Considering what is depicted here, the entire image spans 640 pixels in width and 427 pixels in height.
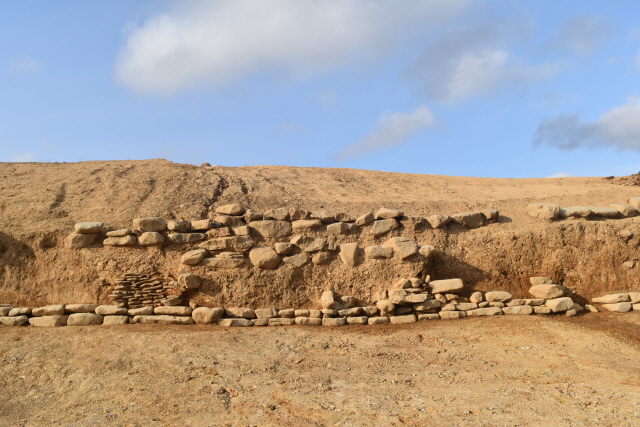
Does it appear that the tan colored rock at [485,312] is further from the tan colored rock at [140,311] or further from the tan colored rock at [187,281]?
the tan colored rock at [140,311]

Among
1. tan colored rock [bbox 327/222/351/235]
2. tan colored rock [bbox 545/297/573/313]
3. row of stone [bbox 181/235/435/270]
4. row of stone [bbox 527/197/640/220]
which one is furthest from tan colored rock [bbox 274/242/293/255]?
row of stone [bbox 527/197/640/220]

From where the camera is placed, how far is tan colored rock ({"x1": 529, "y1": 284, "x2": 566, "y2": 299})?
8305 mm

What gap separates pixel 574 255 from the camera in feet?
29.0

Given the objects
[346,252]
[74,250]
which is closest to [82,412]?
[74,250]

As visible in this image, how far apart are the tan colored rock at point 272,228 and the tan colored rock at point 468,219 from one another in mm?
3130

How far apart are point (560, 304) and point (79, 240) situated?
26.6 ft

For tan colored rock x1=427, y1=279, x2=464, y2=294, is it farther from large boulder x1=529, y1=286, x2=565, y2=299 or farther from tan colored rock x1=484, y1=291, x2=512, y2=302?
large boulder x1=529, y1=286, x2=565, y2=299

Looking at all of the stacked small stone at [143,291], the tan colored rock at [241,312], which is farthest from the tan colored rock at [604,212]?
the stacked small stone at [143,291]

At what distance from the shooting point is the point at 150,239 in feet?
26.0

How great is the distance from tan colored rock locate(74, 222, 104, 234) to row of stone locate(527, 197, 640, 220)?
7.95m

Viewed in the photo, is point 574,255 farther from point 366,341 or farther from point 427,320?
point 366,341

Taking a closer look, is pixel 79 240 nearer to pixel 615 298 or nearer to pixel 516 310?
pixel 516 310

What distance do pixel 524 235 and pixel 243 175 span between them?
6.19 m

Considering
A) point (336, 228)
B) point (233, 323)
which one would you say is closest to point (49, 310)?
point (233, 323)
